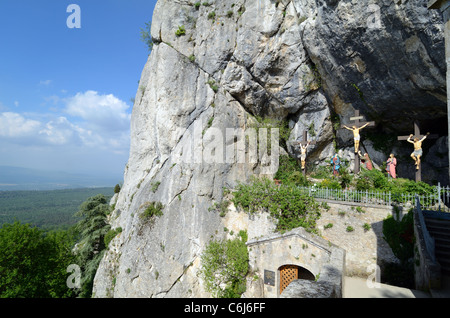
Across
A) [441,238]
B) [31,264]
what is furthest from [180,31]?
[441,238]

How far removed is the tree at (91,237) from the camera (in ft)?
55.8

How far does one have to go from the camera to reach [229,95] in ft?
55.5

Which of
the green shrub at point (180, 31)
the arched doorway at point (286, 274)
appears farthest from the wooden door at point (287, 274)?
the green shrub at point (180, 31)

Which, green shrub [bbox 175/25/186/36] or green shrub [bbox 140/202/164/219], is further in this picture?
green shrub [bbox 175/25/186/36]

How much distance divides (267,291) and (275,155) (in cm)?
992

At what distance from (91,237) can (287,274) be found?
16.1 m

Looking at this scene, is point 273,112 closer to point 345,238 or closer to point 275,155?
point 275,155

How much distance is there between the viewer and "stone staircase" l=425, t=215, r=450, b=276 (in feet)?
21.1

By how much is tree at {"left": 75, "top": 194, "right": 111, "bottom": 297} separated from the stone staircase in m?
20.0

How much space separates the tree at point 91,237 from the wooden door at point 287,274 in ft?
47.1

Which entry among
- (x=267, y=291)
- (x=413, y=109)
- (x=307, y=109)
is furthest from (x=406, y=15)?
(x=267, y=291)

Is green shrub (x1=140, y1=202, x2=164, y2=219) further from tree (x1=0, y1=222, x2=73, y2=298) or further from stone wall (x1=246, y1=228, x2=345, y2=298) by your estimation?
tree (x1=0, y1=222, x2=73, y2=298)

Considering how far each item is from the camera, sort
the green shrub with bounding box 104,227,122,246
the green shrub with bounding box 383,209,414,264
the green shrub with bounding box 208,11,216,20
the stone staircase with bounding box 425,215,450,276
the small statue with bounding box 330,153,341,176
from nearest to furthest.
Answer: the stone staircase with bounding box 425,215,450,276
the green shrub with bounding box 383,209,414,264
the small statue with bounding box 330,153,341,176
the green shrub with bounding box 104,227,122,246
the green shrub with bounding box 208,11,216,20

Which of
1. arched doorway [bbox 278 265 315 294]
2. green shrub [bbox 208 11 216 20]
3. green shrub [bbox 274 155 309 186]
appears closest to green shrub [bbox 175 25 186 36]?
green shrub [bbox 208 11 216 20]
